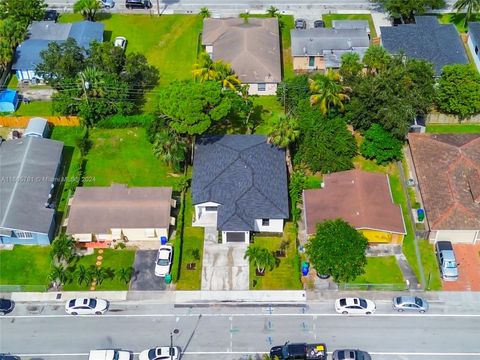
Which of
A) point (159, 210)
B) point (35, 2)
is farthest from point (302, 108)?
point (35, 2)

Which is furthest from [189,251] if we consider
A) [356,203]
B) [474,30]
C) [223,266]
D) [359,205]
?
[474,30]

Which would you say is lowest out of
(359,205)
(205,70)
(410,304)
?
(410,304)

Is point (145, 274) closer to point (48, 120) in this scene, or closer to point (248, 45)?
point (48, 120)

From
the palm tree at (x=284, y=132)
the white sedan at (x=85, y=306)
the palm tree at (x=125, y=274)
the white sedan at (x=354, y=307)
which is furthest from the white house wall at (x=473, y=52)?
the white sedan at (x=85, y=306)

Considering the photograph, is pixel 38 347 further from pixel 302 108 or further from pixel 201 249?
pixel 302 108

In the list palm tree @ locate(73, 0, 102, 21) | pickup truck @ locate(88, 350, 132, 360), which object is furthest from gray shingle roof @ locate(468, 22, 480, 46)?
pickup truck @ locate(88, 350, 132, 360)

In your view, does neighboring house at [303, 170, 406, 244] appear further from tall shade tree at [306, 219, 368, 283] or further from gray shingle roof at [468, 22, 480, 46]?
gray shingle roof at [468, 22, 480, 46]
